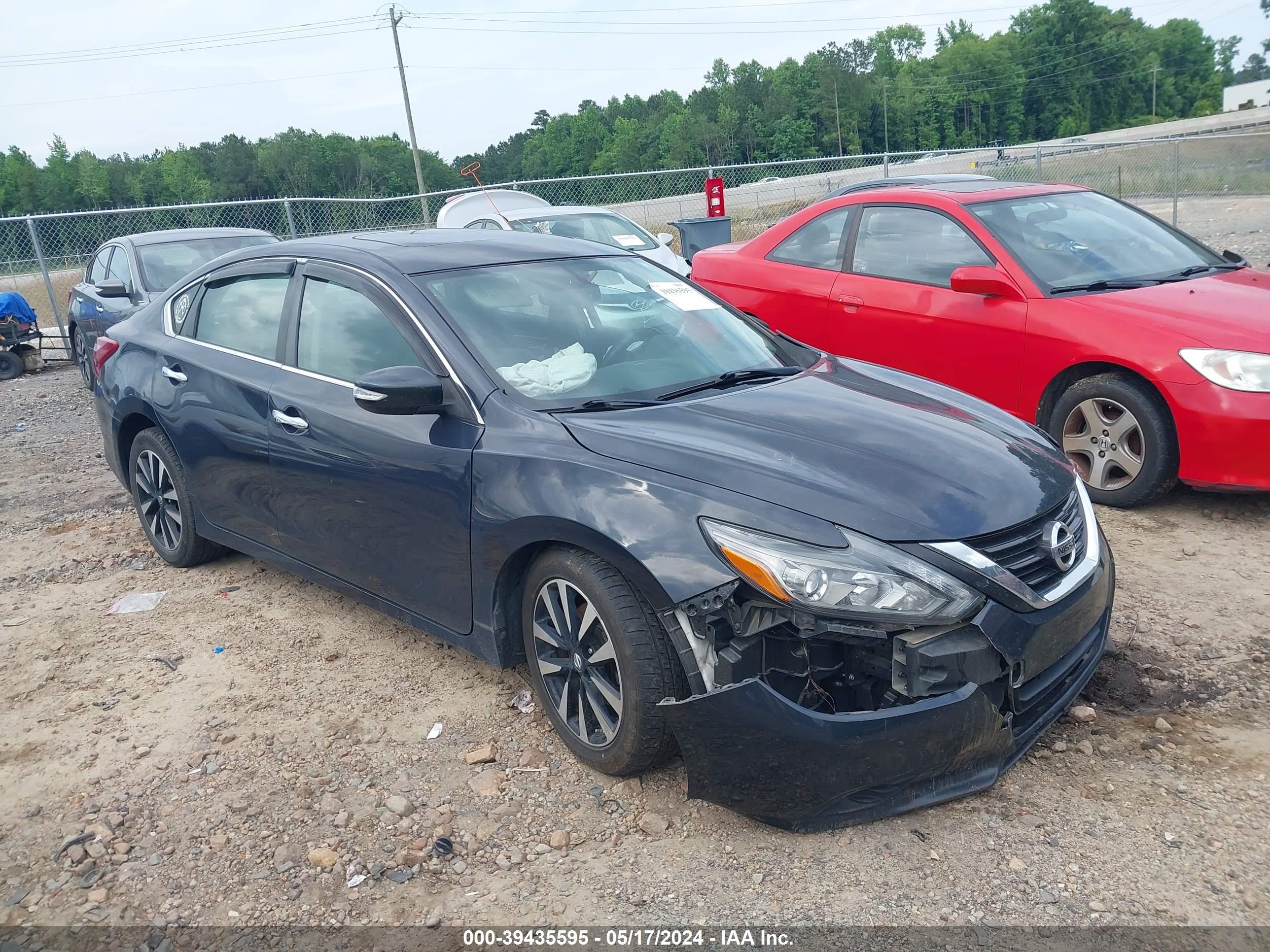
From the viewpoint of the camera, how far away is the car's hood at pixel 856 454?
2756mm

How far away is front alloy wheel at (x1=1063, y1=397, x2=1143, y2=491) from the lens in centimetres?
506

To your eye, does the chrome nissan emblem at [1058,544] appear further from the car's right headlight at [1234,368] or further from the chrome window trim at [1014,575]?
the car's right headlight at [1234,368]

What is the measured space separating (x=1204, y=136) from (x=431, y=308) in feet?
60.0

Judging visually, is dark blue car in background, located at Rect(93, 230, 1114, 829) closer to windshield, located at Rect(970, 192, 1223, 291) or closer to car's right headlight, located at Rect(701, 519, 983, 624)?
car's right headlight, located at Rect(701, 519, 983, 624)

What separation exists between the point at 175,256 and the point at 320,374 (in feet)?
22.9

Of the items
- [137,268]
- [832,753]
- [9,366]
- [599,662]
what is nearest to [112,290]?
[137,268]

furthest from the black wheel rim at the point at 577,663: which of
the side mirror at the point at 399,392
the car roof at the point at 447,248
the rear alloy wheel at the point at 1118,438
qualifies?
the rear alloy wheel at the point at 1118,438

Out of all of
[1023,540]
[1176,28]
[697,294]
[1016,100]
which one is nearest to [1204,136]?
[697,294]

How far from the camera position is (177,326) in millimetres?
4930

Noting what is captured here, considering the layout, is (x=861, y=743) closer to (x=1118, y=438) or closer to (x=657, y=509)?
(x=657, y=509)

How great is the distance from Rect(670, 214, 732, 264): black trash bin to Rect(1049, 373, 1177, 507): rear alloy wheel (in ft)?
27.8

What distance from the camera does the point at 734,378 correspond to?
3.71 meters

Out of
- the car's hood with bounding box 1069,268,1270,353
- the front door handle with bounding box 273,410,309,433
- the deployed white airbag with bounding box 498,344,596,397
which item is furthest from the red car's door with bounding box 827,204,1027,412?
the front door handle with bounding box 273,410,309,433

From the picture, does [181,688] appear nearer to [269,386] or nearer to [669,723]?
[269,386]
